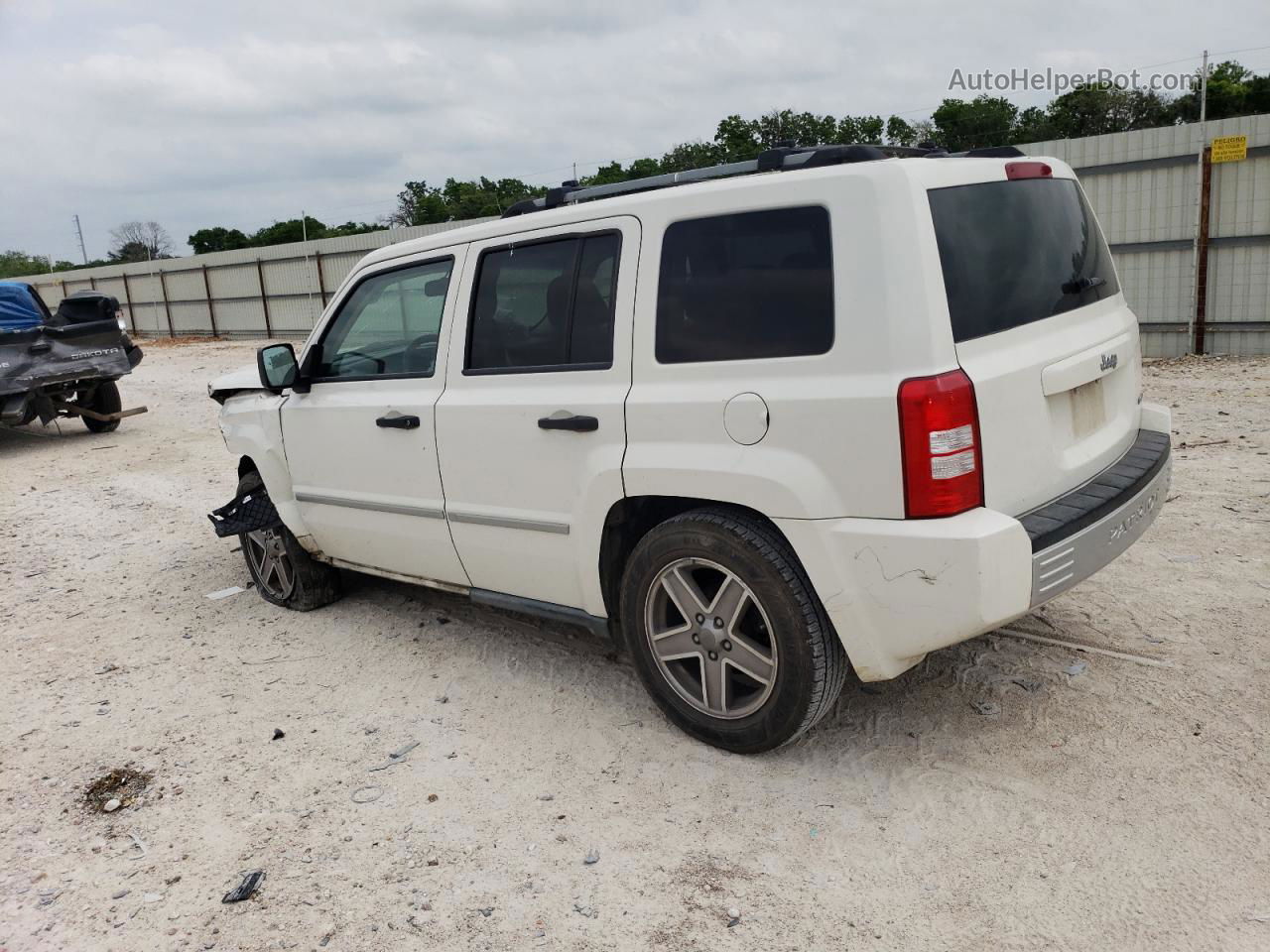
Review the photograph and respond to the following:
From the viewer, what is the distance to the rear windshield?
2832 mm

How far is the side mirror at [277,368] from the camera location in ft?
15.1

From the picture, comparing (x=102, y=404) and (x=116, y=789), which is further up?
(x=102, y=404)

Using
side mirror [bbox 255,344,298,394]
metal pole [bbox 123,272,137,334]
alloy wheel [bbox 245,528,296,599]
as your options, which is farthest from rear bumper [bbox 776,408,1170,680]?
metal pole [bbox 123,272,137,334]

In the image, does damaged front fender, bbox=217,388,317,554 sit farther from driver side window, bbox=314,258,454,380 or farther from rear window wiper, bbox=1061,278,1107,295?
rear window wiper, bbox=1061,278,1107,295

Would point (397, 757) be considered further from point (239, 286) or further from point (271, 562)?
point (239, 286)

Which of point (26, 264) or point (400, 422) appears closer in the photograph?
point (400, 422)

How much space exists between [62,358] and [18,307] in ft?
4.42

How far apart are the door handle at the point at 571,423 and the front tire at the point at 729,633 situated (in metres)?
0.44

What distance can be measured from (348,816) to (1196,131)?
1217 centimetres

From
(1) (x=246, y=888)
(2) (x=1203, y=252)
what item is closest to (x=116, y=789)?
(1) (x=246, y=888)

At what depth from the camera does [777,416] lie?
2.93 m

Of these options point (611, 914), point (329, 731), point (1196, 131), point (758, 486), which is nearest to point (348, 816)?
point (329, 731)

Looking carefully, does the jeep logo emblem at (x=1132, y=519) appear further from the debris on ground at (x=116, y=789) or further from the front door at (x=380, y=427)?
the debris on ground at (x=116, y=789)

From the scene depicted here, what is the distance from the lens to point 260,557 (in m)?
5.43
